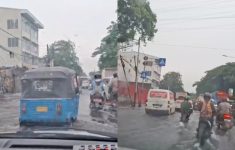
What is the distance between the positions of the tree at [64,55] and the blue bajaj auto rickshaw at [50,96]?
36mm

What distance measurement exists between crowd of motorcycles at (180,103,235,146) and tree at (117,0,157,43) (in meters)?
0.29

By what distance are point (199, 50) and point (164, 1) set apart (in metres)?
0.19

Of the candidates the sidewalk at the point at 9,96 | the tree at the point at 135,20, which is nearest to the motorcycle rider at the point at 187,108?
the tree at the point at 135,20

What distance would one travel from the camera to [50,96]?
2.07m

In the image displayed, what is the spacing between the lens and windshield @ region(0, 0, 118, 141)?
6.76 feet

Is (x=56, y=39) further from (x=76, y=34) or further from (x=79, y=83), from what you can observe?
(x=79, y=83)

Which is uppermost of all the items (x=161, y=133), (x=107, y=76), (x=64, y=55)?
(x=64, y=55)

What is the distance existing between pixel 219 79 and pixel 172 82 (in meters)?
0.16

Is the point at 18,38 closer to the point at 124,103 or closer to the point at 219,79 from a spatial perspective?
the point at 124,103

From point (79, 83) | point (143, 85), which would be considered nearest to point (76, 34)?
point (79, 83)

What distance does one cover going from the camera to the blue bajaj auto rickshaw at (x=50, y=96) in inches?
81.4

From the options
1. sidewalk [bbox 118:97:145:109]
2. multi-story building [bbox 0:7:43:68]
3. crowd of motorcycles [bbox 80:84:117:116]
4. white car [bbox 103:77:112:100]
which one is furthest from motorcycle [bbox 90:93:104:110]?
sidewalk [bbox 118:97:145:109]

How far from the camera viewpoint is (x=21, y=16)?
7.13ft

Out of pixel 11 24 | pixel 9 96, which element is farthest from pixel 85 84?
pixel 11 24
